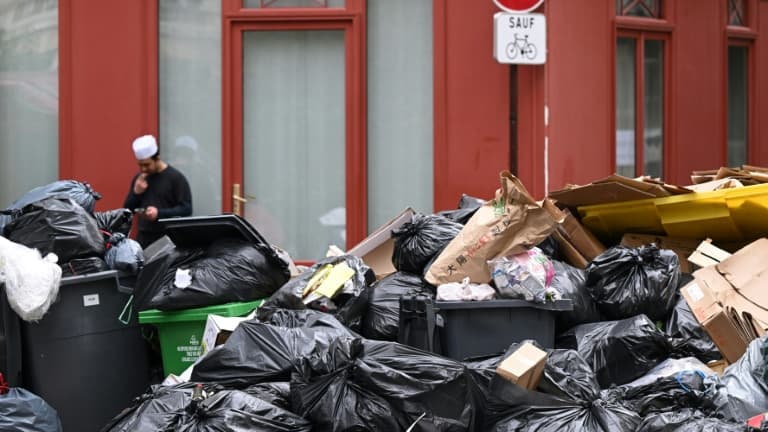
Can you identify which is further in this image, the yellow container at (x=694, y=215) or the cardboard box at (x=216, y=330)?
the yellow container at (x=694, y=215)

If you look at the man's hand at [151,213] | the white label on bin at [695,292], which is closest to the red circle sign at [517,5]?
the man's hand at [151,213]

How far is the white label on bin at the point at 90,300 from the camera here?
6770 millimetres

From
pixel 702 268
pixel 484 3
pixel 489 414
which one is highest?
pixel 484 3

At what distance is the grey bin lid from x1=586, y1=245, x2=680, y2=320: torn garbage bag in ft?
1.73

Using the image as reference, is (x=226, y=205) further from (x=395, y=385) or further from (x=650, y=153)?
(x=395, y=385)

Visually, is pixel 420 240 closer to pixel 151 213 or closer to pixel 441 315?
pixel 441 315

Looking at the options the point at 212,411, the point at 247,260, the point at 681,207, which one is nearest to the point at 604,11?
the point at 681,207

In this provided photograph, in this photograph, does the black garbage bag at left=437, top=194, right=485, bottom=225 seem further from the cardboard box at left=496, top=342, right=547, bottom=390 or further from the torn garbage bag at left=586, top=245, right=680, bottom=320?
the cardboard box at left=496, top=342, right=547, bottom=390

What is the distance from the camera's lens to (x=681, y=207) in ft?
22.9

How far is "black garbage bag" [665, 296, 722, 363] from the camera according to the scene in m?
6.25

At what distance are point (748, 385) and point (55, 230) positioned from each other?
3868mm

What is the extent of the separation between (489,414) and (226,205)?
193 inches

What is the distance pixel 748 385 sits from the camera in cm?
543

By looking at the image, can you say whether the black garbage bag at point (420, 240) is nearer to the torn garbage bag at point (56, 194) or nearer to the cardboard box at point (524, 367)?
the cardboard box at point (524, 367)
